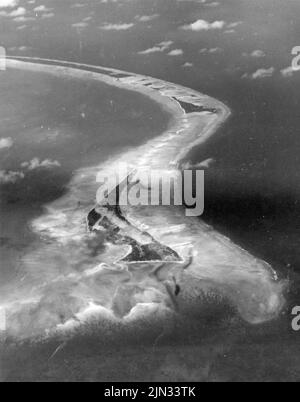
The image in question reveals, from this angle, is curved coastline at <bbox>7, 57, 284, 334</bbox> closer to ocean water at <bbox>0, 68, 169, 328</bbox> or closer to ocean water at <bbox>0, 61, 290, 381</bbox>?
ocean water at <bbox>0, 61, 290, 381</bbox>

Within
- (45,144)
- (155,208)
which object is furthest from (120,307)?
(45,144)

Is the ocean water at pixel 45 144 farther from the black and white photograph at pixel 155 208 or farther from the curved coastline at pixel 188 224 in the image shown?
the curved coastline at pixel 188 224

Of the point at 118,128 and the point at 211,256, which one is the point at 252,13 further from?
the point at 211,256

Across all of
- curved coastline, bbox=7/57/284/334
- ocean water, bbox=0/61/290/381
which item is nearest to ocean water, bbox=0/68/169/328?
ocean water, bbox=0/61/290/381

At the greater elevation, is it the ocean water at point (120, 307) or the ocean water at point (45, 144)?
the ocean water at point (45, 144)

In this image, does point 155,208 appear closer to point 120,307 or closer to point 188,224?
point 188,224

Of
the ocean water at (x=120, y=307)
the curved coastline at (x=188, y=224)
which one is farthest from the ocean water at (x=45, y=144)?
the curved coastline at (x=188, y=224)
